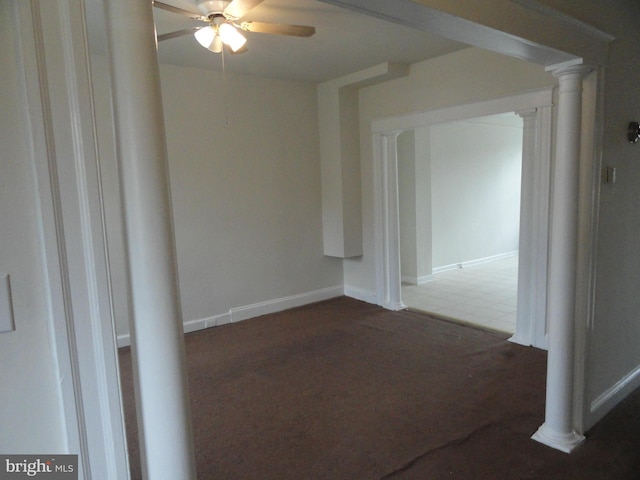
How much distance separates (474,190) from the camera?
7086mm

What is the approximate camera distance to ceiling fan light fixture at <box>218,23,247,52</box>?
2.48 metres

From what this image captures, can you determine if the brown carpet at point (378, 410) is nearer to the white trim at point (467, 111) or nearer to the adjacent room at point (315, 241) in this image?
the adjacent room at point (315, 241)

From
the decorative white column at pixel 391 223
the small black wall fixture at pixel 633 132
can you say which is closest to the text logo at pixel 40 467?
the small black wall fixture at pixel 633 132

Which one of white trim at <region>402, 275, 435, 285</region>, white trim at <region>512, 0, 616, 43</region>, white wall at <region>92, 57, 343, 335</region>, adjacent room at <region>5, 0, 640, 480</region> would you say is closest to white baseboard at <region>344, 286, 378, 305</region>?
adjacent room at <region>5, 0, 640, 480</region>

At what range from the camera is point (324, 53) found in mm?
3725

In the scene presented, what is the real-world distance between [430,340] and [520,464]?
1746 millimetres

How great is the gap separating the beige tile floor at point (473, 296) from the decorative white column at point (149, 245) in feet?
12.4

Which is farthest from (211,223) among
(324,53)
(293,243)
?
(324,53)

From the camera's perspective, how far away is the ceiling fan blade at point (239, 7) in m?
2.22

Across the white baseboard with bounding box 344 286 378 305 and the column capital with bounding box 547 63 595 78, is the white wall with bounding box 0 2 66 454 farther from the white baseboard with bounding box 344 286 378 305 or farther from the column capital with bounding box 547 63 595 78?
the white baseboard with bounding box 344 286 378 305

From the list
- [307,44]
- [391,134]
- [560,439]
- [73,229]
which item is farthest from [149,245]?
[391,134]

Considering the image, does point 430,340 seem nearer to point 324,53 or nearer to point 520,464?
point 520,464

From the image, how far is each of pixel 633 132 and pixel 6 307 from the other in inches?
117

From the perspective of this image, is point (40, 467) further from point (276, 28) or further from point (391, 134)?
point (391, 134)
